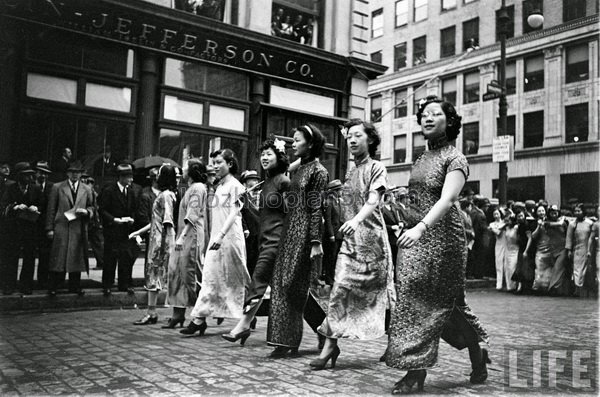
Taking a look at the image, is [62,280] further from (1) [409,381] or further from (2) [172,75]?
(1) [409,381]

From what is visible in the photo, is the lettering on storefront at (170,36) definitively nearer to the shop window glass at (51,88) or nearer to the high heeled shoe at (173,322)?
the shop window glass at (51,88)

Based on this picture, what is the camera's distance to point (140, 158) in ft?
40.7

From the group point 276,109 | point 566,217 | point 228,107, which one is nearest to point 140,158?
point 228,107

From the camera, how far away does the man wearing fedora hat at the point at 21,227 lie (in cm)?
779

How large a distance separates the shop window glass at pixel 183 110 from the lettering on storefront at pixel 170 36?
3.63ft

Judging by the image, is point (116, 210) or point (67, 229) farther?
point (116, 210)

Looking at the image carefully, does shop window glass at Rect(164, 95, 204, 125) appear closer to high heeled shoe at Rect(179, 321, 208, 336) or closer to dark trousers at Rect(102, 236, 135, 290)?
dark trousers at Rect(102, 236, 135, 290)

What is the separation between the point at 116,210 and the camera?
28.5 feet

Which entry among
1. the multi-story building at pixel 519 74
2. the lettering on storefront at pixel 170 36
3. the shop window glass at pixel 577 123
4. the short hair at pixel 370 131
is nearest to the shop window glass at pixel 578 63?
the multi-story building at pixel 519 74

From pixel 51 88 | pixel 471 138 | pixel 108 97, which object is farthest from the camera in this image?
pixel 471 138

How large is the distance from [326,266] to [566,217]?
813cm

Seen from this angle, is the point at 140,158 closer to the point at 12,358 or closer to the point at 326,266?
the point at 326,266

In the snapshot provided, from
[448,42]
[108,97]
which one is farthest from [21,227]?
[448,42]

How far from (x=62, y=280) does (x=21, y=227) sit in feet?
3.48
